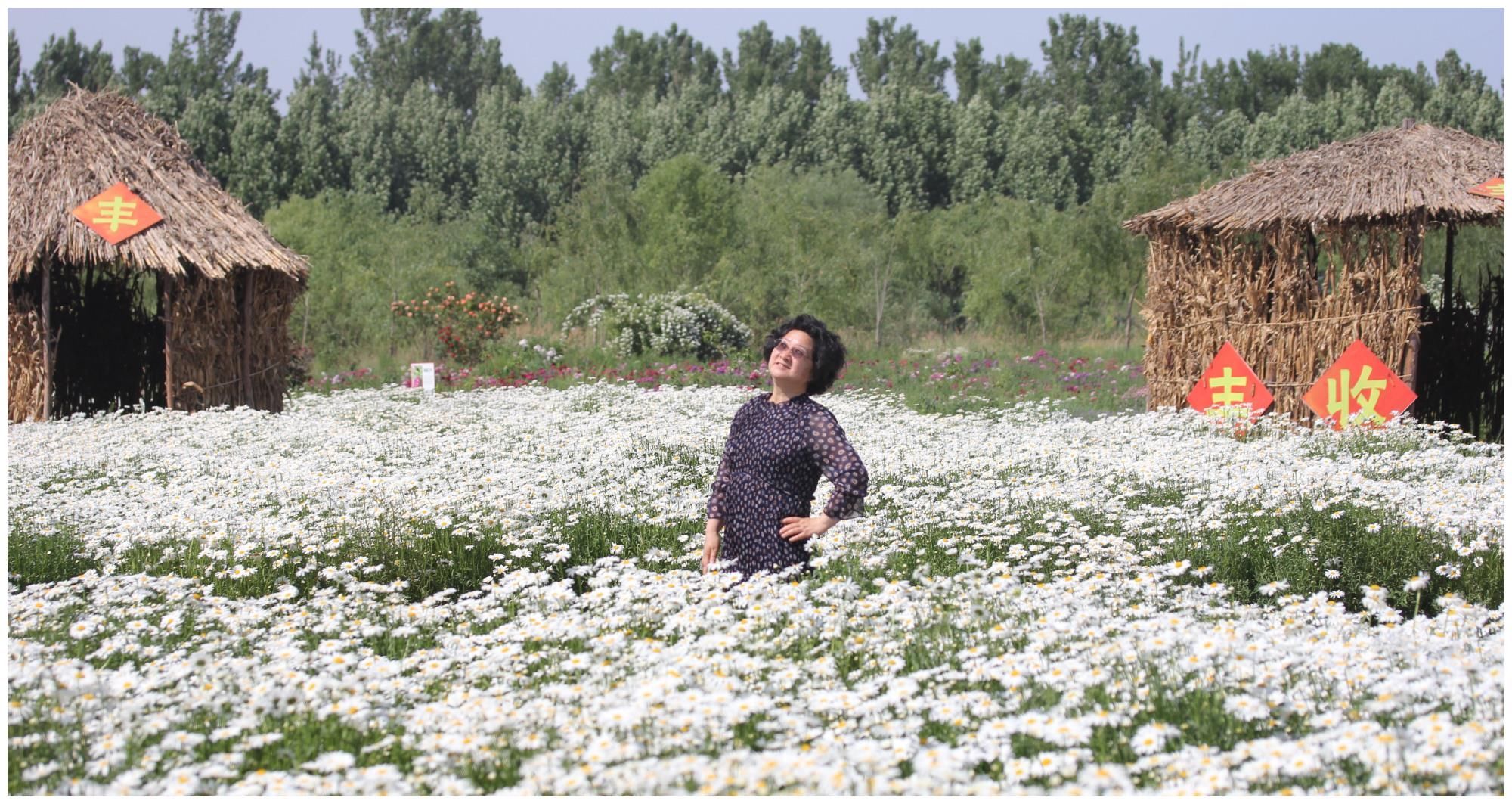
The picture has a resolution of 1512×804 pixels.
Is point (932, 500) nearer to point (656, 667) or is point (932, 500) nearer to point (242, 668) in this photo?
point (656, 667)

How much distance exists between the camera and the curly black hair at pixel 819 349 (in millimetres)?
5156

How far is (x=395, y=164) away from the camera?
43438 mm

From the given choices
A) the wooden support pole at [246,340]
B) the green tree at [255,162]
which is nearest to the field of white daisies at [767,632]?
the wooden support pole at [246,340]

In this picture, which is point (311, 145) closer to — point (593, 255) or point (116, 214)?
point (593, 255)

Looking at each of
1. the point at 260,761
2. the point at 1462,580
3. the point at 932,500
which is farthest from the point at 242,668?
the point at 1462,580

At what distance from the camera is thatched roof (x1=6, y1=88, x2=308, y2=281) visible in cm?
1203

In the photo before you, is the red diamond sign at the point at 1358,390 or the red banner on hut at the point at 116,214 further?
the red banner on hut at the point at 116,214

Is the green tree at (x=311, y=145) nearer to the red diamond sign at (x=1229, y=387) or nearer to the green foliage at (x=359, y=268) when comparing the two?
the green foliage at (x=359, y=268)

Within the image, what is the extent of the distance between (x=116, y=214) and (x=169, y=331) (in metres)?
1.15

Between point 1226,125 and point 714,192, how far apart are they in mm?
23854

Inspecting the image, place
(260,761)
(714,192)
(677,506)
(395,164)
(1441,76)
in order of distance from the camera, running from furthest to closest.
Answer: (1441,76) < (395,164) < (714,192) < (677,506) < (260,761)


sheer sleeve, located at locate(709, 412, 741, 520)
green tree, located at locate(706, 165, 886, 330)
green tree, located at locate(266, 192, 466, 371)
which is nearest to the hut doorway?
green tree, located at locate(266, 192, 466, 371)

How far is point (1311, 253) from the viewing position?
1137cm

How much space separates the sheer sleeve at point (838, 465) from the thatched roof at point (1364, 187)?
23.5 ft
